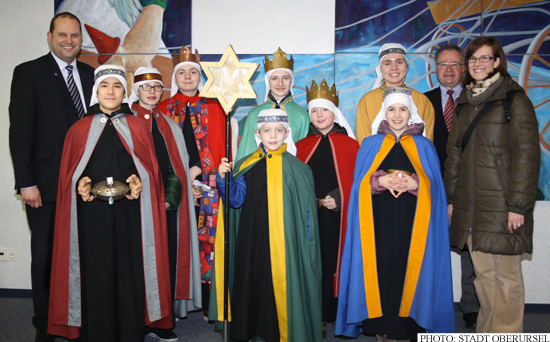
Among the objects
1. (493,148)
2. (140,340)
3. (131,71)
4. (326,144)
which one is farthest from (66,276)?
(493,148)

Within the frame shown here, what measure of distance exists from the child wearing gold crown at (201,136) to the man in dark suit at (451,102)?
2.13 meters

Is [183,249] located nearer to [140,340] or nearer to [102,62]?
[140,340]

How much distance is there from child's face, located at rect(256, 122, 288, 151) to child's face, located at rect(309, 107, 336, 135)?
1.80 feet

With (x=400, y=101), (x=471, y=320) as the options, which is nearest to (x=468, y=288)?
(x=471, y=320)

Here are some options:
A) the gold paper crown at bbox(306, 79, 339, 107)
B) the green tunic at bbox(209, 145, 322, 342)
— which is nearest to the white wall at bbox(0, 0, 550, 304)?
the gold paper crown at bbox(306, 79, 339, 107)

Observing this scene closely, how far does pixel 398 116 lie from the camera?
10.0ft

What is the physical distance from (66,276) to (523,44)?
197 inches

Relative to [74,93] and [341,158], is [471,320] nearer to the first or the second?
[341,158]

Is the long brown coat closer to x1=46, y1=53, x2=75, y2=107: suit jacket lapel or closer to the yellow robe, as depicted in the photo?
the yellow robe

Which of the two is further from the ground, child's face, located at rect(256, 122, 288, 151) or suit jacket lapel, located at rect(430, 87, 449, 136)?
suit jacket lapel, located at rect(430, 87, 449, 136)

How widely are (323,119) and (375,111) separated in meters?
0.55

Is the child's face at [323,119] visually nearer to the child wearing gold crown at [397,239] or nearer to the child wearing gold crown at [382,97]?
the child wearing gold crown at [382,97]

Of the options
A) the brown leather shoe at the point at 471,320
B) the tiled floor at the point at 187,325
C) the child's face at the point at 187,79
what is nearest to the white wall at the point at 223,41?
the tiled floor at the point at 187,325

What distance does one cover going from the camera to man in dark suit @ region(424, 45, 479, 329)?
3881 mm
